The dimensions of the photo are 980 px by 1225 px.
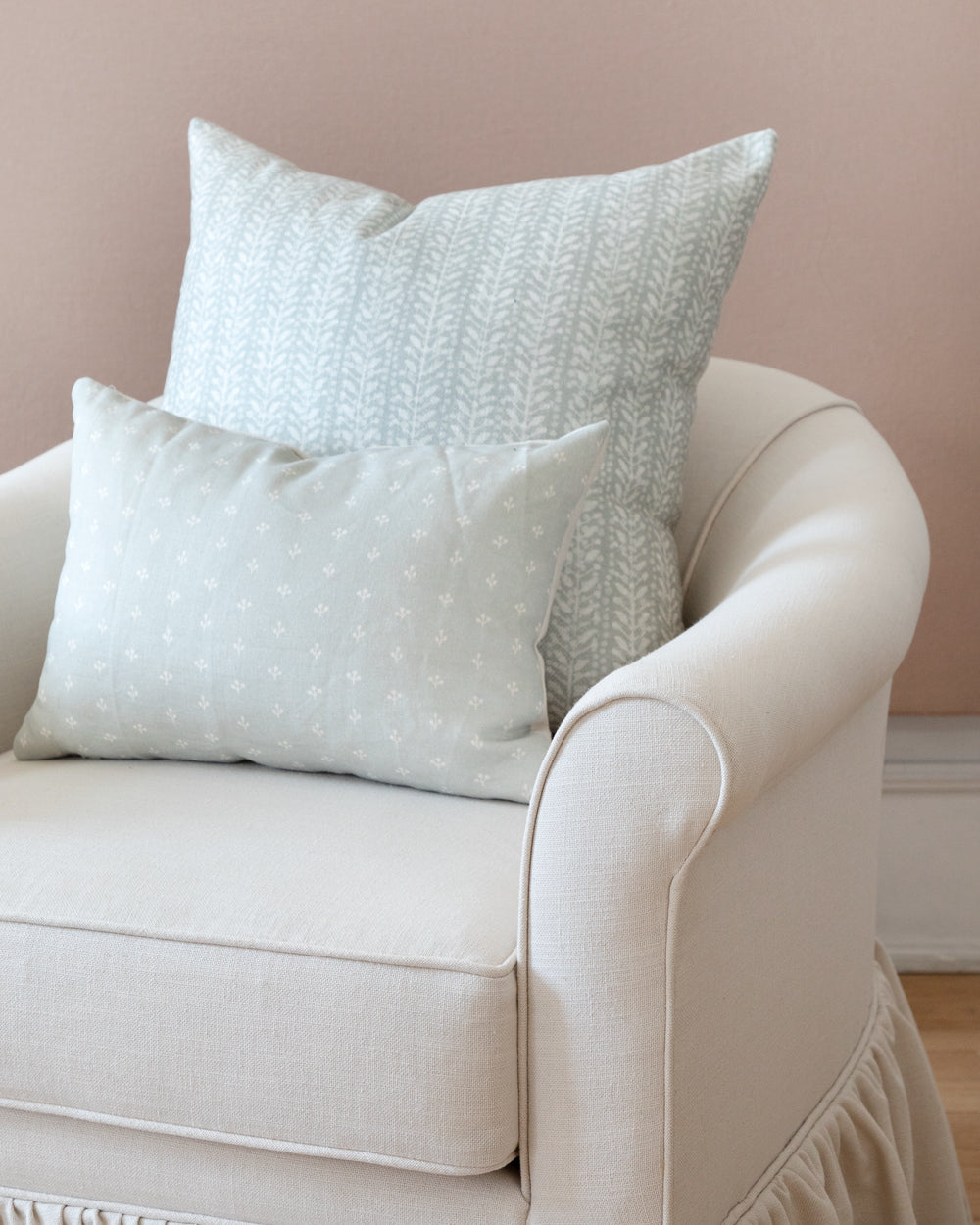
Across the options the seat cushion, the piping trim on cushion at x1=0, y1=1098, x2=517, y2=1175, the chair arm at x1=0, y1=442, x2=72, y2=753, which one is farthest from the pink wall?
the piping trim on cushion at x1=0, y1=1098, x2=517, y2=1175

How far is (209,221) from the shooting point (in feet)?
4.44

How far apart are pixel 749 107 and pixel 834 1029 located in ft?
3.81

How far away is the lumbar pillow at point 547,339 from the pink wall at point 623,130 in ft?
1.59

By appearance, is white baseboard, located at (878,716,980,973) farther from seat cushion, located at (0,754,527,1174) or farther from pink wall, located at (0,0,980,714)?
seat cushion, located at (0,754,527,1174)

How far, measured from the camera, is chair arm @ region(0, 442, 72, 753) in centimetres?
127

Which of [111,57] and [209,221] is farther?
[111,57]

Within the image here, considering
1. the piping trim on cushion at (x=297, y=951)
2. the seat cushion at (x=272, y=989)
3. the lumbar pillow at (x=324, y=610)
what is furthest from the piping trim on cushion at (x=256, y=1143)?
the lumbar pillow at (x=324, y=610)

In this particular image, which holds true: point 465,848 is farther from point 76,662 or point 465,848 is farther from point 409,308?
point 409,308

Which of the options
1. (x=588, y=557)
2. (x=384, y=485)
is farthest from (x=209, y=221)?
(x=588, y=557)

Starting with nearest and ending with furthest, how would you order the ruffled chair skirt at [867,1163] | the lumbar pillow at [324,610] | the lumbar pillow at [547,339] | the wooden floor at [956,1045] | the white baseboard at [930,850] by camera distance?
the ruffled chair skirt at [867,1163]
the lumbar pillow at [324,610]
the lumbar pillow at [547,339]
the wooden floor at [956,1045]
the white baseboard at [930,850]

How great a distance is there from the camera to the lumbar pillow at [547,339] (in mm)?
1183

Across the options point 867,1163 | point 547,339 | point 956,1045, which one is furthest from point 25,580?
point 956,1045

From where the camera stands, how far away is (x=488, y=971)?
0.81 m

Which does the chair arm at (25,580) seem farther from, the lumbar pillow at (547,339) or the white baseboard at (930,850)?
the white baseboard at (930,850)
